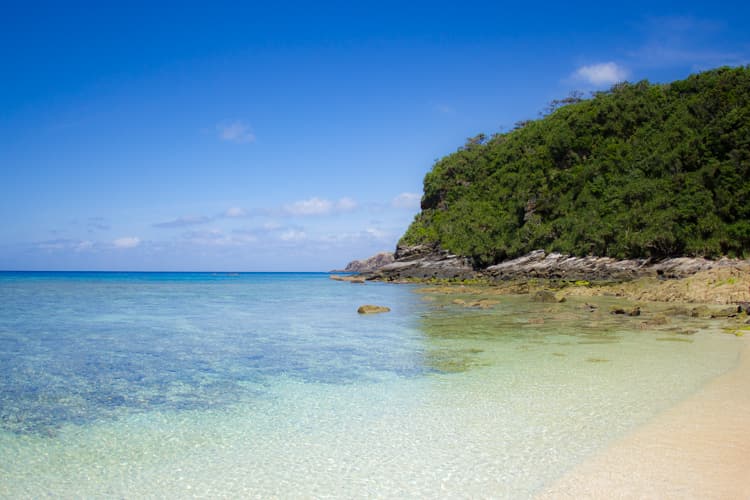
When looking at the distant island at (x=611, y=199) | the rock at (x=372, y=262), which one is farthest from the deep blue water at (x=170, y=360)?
the rock at (x=372, y=262)

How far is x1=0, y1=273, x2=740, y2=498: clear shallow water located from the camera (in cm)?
479

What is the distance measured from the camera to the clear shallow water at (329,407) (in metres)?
4.79

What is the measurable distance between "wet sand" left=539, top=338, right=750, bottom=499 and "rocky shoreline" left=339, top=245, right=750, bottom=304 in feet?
68.7

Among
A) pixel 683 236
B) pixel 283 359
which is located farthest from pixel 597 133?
pixel 283 359

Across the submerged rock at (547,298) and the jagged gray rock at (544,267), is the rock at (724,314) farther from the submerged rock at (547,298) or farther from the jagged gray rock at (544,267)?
the jagged gray rock at (544,267)

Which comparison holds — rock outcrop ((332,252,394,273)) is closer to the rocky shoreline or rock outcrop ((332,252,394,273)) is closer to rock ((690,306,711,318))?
the rocky shoreline

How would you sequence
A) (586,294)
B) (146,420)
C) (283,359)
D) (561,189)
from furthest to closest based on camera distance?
(561,189) → (586,294) → (283,359) → (146,420)

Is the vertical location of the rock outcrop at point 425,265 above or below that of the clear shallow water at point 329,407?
above

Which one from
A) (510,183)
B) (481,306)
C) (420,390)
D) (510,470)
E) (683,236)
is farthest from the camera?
(510,183)

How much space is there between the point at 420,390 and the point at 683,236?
156 ft

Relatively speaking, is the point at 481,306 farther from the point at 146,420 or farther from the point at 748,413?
the point at 146,420

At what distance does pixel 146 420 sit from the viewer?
6.72 m

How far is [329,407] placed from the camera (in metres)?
7.33

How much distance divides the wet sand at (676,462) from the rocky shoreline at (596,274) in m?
20.9
